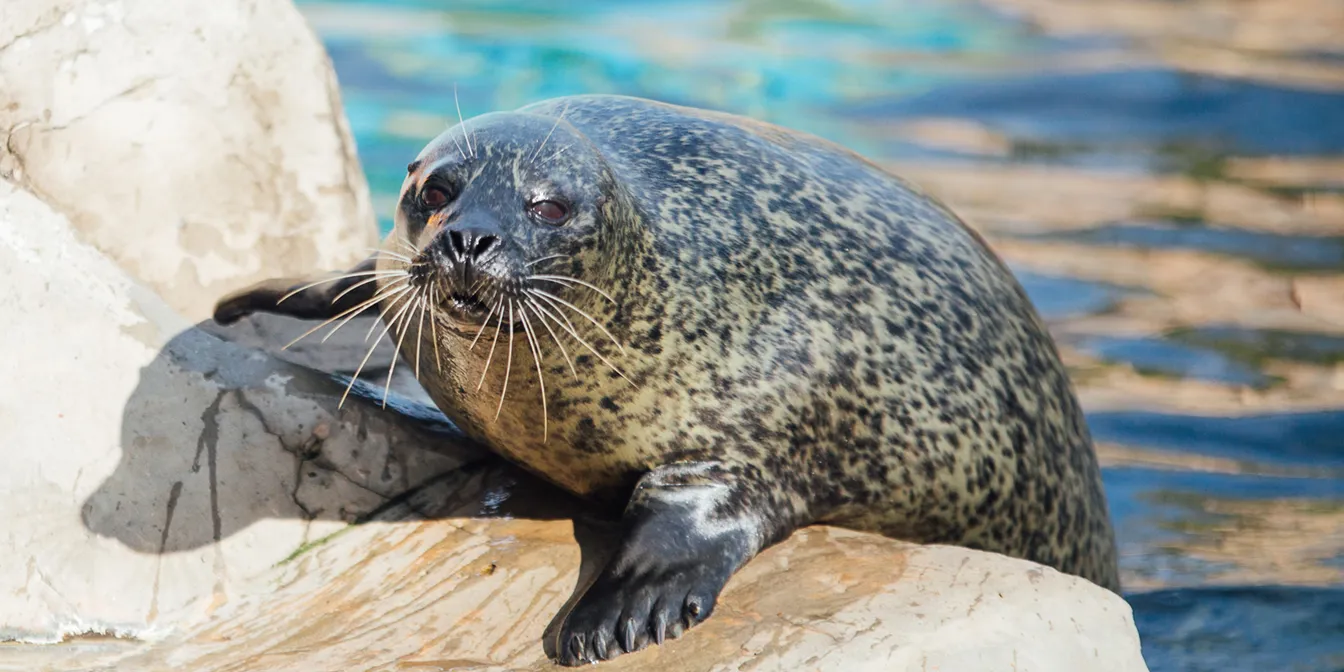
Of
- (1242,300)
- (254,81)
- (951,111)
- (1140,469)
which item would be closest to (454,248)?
(254,81)

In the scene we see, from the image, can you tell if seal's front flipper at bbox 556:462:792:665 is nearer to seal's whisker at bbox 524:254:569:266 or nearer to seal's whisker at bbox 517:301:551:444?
seal's whisker at bbox 517:301:551:444

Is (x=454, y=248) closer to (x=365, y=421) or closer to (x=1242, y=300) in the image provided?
(x=365, y=421)

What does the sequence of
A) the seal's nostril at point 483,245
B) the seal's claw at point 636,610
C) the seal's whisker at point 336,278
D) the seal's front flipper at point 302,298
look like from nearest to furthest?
the seal's claw at point 636,610
the seal's nostril at point 483,245
the seal's whisker at point 336,278
the seal's front flipper at point 302,298

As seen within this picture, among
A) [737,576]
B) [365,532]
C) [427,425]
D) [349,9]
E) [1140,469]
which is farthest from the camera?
[349,9]

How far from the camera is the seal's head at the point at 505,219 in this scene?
4094mm

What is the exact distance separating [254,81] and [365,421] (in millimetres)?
1555

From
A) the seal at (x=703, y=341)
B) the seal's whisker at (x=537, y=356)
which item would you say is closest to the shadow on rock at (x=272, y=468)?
the seal at (x=703, y=341)

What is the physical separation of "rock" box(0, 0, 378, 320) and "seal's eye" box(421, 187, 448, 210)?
5.02 feet

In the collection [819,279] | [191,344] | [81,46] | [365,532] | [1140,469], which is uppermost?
[81,46]

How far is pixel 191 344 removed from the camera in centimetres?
478

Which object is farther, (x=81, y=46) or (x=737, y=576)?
(x=81, y=46)

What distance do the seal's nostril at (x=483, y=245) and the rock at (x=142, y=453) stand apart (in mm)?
986

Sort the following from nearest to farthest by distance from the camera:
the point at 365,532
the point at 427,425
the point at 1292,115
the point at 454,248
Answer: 1. the point at 454,248
2. the point at 365,532
3. the point at 427,425
4. the point at 1292,115

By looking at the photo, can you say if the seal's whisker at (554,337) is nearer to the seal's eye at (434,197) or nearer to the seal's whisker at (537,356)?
the seal's whisker at (537,356)
